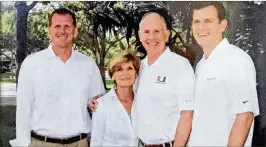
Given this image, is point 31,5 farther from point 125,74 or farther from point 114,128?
point 114,128

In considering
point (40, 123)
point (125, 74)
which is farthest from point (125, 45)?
point (40, 123)

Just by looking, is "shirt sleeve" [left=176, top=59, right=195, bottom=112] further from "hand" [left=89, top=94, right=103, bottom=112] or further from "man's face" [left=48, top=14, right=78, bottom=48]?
"man's face" [left=48, top=14, right=78, bottom=48]

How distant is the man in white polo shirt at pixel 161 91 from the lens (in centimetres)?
308

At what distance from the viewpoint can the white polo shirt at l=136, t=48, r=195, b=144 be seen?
3082 mm

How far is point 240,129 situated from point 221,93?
0.22 m

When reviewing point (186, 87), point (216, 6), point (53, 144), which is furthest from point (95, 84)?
point (216, 6)

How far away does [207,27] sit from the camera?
3.10 meters

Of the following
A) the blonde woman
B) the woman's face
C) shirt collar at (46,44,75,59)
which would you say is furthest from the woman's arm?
shirt collar at (46,44,75,59)

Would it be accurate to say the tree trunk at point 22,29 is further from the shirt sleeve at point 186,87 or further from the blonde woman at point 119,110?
the shirt sleeve at point 186,87

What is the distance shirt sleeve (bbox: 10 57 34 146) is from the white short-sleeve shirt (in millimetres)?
386

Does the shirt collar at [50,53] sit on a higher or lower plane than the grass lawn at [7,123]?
higher

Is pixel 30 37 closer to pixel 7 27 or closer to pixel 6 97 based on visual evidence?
pixel 7 27

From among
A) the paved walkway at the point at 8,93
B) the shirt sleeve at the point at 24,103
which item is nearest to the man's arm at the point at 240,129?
the shirt sleeve at the point at 24,103

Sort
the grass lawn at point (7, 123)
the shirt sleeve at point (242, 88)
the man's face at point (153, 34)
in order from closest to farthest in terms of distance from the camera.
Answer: the shirt sleeve at point (242, 88), the man's face at point (153, 34), the grass lawn at point (7, 123)
